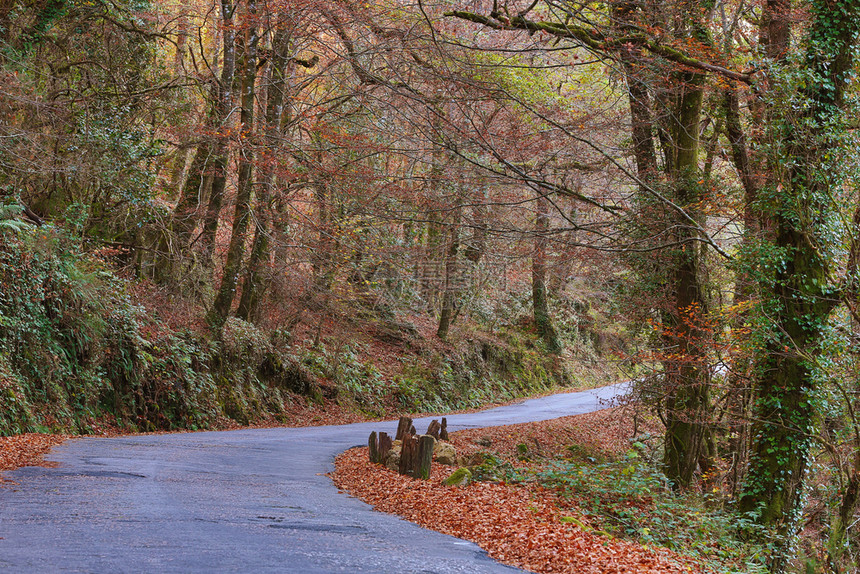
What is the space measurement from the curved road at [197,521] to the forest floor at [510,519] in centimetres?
32

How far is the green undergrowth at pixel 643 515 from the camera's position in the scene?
8.52m

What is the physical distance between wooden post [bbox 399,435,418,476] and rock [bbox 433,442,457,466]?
115 centimetres

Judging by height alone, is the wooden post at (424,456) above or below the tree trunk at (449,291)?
below

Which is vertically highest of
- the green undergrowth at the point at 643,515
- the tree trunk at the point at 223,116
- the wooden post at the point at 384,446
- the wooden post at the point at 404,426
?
the tree trunk at the point at 223,116

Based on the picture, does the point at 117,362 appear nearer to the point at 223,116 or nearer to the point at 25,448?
the point at 25,448

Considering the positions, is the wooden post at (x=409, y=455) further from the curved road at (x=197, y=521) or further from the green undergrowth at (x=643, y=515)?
the curved road at (x=197, y=521)

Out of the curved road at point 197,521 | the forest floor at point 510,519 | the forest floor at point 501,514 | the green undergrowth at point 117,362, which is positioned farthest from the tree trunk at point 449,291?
the curved road at point 197,521

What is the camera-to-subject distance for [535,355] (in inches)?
1436

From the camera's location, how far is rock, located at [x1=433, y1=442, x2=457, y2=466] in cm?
1163

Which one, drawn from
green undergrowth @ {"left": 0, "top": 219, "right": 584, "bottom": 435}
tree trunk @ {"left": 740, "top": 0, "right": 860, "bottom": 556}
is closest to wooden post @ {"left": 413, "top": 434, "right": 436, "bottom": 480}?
tree trunk @ {"left": 740, "top": 0, "right": 860, "bottom": 556}

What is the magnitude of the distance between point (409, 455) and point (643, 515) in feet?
11.2

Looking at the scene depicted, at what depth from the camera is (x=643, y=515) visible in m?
8.94

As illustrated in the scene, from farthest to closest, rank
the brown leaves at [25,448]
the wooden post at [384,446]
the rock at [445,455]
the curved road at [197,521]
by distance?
1. the rock at [445,455]
2. the wooden post at [384,446]
3. the brown leaves at [25,448]
4. the curved road at [197,521]

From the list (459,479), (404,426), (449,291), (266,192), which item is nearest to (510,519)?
(459,479)
